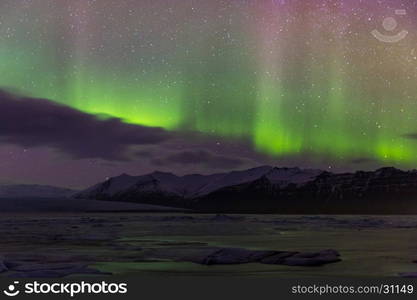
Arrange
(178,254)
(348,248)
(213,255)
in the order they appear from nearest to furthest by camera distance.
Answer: (213,255) → (178,254) → (348,248)

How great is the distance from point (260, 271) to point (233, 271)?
800 mm

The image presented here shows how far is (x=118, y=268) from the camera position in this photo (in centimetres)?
1877

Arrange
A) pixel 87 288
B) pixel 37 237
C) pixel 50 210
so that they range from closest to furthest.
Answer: pixel 87 288 < pixel 37 237 < pixel 50 210

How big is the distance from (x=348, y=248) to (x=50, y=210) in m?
87.9

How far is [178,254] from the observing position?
73.8 feet

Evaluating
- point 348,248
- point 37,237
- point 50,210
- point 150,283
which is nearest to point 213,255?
point 150,283

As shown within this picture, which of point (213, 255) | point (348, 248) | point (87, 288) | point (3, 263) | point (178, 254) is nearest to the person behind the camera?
point (87, 288)

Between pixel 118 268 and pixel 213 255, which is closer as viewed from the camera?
pixel 118 268

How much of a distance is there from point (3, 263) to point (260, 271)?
7.32m

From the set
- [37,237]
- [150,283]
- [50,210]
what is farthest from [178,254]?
[50,210]

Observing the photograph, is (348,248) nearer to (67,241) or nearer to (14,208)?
(67,241)

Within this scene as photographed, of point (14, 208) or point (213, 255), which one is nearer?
point (213, 255)

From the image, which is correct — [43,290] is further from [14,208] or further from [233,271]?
[14,208]

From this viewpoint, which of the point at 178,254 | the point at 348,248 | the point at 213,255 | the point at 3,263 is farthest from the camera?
the point at 348,248
